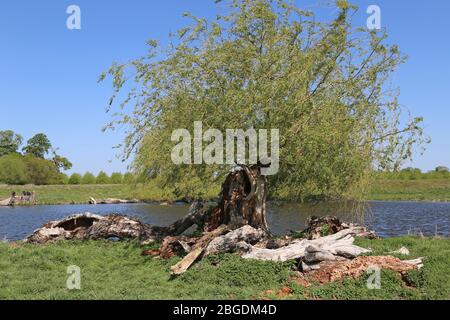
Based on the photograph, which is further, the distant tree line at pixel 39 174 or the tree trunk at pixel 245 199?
the distant tree line at pixel 39 174

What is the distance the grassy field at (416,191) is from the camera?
271ft

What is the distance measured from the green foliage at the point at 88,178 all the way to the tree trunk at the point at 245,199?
94181 mm

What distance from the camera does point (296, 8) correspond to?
18.2 m

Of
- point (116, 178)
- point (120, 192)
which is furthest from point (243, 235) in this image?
point (116, 178)

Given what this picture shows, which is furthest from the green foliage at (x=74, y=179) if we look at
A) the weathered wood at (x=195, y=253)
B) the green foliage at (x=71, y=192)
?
the weathered wood at (x=195, y=253)

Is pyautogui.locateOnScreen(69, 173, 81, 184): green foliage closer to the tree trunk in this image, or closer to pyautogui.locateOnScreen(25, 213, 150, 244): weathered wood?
pyautogui.locateOnScreen(25, 213, 150, 244): weathered wood

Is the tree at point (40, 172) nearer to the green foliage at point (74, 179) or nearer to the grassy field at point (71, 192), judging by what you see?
the green foliage at point (74, 179)

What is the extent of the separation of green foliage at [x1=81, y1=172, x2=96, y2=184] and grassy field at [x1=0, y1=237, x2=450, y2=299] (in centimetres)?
9420

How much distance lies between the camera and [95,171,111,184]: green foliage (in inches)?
4348


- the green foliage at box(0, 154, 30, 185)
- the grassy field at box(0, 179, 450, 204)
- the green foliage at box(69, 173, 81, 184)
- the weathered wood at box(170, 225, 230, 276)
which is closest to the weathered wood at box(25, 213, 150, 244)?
the weathered wood at box(170, 225, 230, 276)

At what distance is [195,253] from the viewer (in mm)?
15703

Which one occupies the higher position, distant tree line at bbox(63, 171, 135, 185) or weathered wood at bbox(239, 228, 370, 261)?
distant tree line at bbox(63, 171, 135, 185)
